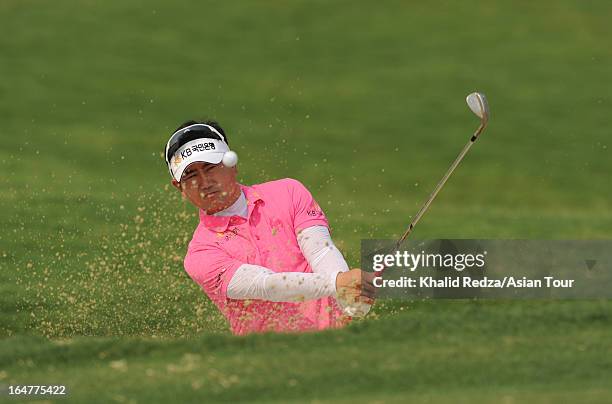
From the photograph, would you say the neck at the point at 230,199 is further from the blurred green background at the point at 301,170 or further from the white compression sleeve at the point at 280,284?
the blurred green background at the point at 301,170

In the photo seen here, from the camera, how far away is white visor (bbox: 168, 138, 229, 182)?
5410 millimetres

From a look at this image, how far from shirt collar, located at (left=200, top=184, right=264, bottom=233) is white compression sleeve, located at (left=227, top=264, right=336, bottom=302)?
10.0 inches

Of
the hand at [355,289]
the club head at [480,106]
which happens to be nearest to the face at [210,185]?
the hand at [355,289]

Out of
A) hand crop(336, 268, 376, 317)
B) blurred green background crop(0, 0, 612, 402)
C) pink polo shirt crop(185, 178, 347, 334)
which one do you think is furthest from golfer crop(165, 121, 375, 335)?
blurred green background crop(0, 0, 612, 402)

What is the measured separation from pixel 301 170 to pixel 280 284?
21.8 feet

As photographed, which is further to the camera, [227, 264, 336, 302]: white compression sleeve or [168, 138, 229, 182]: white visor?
[168, 138, 229, 182]: white visor

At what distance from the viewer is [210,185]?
5.48 meters

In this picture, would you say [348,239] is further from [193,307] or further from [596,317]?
[596,317]

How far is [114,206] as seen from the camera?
1008 centimetres

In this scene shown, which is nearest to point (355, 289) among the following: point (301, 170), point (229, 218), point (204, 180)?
point (229, 218)

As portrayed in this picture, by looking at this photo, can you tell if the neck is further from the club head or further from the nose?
the club head

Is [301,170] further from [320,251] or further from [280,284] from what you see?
[280,284]

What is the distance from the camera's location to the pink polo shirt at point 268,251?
5.51 meters

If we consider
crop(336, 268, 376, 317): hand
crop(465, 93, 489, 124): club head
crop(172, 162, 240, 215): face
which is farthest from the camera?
crop(465, 93, 489, 124): club head
